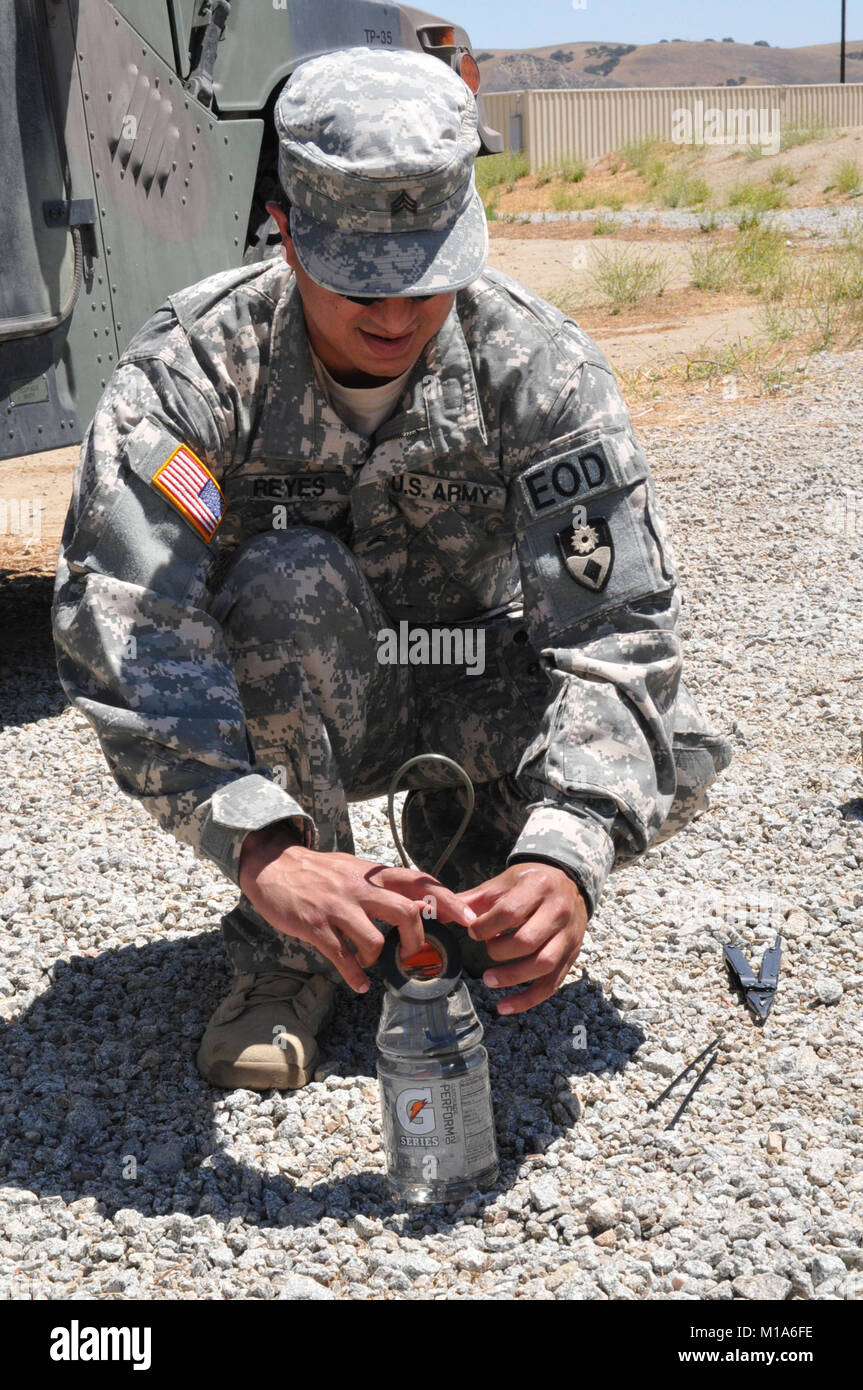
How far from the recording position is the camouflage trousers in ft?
8.20

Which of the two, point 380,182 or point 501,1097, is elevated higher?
point 380,182

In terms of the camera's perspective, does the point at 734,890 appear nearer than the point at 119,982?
No

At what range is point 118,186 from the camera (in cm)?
444

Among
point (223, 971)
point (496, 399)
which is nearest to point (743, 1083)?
point (223, 971)

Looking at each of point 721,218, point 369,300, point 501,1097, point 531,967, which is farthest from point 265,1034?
point 721,218

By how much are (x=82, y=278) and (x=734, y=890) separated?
2.61 meters

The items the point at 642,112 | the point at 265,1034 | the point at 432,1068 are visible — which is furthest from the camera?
the point at 642,112

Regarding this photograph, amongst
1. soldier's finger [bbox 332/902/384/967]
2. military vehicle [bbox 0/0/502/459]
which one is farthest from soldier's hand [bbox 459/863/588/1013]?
military vehicle [bbox 0/0/502/459]

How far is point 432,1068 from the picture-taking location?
2088mm

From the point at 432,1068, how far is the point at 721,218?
60.9 ft

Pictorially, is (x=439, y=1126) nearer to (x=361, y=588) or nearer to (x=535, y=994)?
(x=535, y=994)
